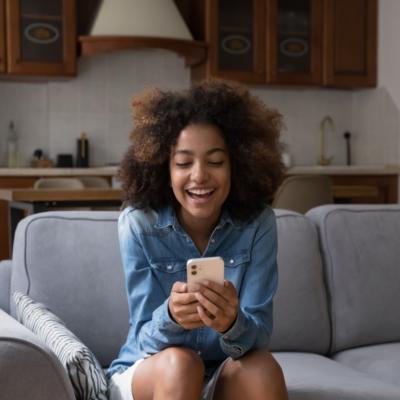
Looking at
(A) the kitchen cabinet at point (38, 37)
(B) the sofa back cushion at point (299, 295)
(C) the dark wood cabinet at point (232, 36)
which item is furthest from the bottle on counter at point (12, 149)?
(B) the sofa back cushion at point (299, 295)

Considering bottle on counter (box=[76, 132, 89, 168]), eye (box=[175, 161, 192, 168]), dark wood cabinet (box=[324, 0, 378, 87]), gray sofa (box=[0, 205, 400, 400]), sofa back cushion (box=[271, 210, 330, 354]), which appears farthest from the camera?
dark wood cabinet (box=[324, 0, 378, 87])

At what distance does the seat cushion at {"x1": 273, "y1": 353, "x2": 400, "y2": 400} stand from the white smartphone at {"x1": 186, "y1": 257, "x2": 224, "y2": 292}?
0.37 metres

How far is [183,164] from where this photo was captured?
153 cm

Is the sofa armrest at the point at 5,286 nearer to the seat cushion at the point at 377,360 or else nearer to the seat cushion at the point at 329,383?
the seat cushion at the point at 329,383

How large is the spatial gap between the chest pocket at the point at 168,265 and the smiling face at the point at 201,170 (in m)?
0.11

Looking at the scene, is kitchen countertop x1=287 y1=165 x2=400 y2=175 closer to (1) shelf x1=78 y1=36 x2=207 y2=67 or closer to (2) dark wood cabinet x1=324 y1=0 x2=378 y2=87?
(2) dark wood cabinet x1=324 y1=0 x2=378 y2=87

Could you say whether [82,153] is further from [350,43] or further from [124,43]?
[350,43]

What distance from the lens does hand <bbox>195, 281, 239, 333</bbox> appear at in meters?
1.30

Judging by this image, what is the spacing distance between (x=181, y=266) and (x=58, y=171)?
335 cm

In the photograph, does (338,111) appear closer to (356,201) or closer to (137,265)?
(356,201)

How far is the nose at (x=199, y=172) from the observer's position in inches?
58.7

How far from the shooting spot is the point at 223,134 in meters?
1.55

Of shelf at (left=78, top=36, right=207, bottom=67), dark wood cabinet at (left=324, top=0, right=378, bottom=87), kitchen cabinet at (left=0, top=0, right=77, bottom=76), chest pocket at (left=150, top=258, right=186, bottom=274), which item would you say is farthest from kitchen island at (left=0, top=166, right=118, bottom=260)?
chest pocket at (left=150, top=258, right=186, bottom=274)

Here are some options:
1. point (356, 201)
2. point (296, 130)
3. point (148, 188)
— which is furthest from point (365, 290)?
point (296, 130)
